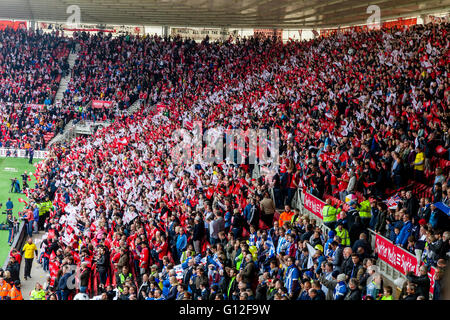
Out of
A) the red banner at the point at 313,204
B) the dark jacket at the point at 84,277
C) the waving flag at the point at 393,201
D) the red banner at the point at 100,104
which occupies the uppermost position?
the red banner at the point at 100,104

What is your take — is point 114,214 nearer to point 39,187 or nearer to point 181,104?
point 39,187

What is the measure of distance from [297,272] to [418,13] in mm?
21677

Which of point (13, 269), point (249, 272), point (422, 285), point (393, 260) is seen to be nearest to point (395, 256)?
point (393, 260)

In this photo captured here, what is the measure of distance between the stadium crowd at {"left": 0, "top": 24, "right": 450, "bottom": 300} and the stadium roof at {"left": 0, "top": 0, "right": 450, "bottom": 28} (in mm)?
3370

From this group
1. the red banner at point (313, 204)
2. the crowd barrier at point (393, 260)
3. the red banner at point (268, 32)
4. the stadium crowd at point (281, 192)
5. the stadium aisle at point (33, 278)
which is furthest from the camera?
the red banner at point (268, 32)

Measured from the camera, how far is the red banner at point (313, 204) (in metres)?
10.0

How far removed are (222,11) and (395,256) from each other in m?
25.8

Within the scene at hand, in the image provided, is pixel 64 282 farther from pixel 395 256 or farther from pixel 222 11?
pixel 222 11

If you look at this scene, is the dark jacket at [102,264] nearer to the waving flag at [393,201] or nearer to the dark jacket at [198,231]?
the dark jacket at [198,231]

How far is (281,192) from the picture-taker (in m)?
11.3

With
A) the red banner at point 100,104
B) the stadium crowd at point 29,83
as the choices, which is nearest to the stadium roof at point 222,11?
the stadium crowd at point 29,83

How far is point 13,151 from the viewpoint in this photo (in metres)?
27.7

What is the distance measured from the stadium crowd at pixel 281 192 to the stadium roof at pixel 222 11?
3370 millimetres

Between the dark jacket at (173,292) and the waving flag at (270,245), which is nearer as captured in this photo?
the dark jacket at (173,292)
